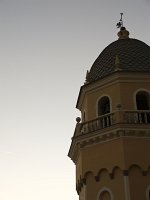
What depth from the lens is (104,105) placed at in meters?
19.4

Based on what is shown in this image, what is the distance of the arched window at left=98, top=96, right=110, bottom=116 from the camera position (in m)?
19.2

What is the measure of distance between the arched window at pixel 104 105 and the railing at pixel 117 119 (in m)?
1.00

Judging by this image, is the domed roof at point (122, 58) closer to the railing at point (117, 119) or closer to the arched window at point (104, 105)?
the arched window at point (104, 105)

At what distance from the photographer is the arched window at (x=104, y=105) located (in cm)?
1919

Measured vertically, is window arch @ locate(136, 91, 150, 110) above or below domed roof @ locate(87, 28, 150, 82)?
below

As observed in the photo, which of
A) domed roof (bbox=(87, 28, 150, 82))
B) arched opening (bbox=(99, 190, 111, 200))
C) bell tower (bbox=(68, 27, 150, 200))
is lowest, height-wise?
arched opening (bbox=(99, 190, 111, 200))

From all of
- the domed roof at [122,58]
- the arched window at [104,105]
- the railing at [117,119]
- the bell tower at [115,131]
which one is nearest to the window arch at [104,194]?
the bell tower at [115,131]

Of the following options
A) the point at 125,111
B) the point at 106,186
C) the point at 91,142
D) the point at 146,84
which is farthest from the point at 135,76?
the point at 106,186

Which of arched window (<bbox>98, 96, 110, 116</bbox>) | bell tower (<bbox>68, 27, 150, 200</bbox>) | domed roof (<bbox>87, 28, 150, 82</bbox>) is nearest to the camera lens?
bell tower (<bbox>68, 27, 150, 200</bbox>)

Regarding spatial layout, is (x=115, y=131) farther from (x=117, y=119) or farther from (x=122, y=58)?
(x=122, y=58)

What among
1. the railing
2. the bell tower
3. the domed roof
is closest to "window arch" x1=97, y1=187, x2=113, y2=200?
the bell tower

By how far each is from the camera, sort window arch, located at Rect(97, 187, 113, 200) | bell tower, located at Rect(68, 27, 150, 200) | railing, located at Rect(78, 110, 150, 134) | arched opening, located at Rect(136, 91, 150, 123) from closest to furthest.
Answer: bell tower, located at Rect(68, 27, 150, 200) → window arch, located at Rect(97, 187, 113, 200) → railing, located at Rect(78, 110, 150, 134) → arched opening, located at Rect(136, 91, 150, 123)

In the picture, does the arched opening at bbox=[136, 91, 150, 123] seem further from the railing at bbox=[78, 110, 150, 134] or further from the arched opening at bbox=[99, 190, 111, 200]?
the arched opening at bbox=[99, 190, 111, 200]

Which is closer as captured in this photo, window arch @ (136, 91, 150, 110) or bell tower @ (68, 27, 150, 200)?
bell tower @ (68, 27, 150, 200)
